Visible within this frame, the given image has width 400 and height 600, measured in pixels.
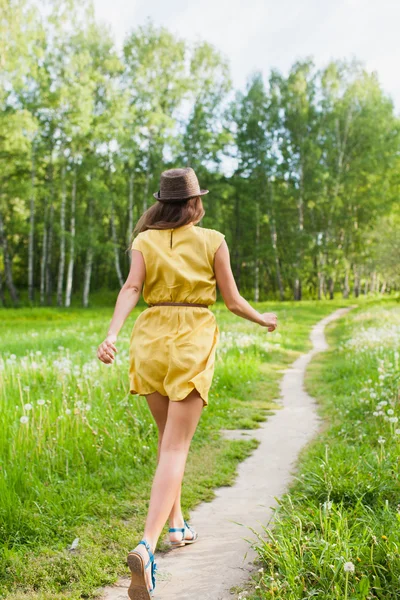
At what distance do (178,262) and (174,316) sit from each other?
0.33m

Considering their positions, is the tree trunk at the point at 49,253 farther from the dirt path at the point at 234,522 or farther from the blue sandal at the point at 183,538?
the blue sandal at the point at 183,538

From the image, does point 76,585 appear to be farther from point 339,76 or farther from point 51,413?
point 339,76

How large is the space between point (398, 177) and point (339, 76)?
980 centimetres

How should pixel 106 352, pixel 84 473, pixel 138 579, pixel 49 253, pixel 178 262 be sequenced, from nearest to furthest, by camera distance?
1. pixel 138 579
2. pixel 106 352
3. pixel 178 262
4. pixel 84 473
5. pixel 49 253

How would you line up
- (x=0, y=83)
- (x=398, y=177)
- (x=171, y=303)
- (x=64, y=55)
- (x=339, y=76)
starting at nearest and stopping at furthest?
(x=171, y=303)
(x=0, y=83)
(x=64, y=55)
(x=339, y=76)
(x=398, y=177)

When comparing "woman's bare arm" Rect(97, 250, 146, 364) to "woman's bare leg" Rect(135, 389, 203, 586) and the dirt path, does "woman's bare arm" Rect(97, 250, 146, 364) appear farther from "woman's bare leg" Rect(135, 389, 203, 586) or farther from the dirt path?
the dirt path

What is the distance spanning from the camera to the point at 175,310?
3469 mm

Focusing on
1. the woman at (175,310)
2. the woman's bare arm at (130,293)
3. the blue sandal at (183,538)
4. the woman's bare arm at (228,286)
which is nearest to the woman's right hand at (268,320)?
the woman's bare arm at (228,286)

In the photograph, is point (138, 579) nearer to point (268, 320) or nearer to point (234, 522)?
point (234, 522)

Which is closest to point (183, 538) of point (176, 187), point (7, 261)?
point (176, 187)

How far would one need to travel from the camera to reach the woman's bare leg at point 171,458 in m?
3.15

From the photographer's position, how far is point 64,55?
32281mm

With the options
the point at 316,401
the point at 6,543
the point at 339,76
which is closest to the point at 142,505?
the point at 6,543

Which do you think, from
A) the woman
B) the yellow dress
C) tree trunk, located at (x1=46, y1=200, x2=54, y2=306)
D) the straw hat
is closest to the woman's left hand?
the woman
